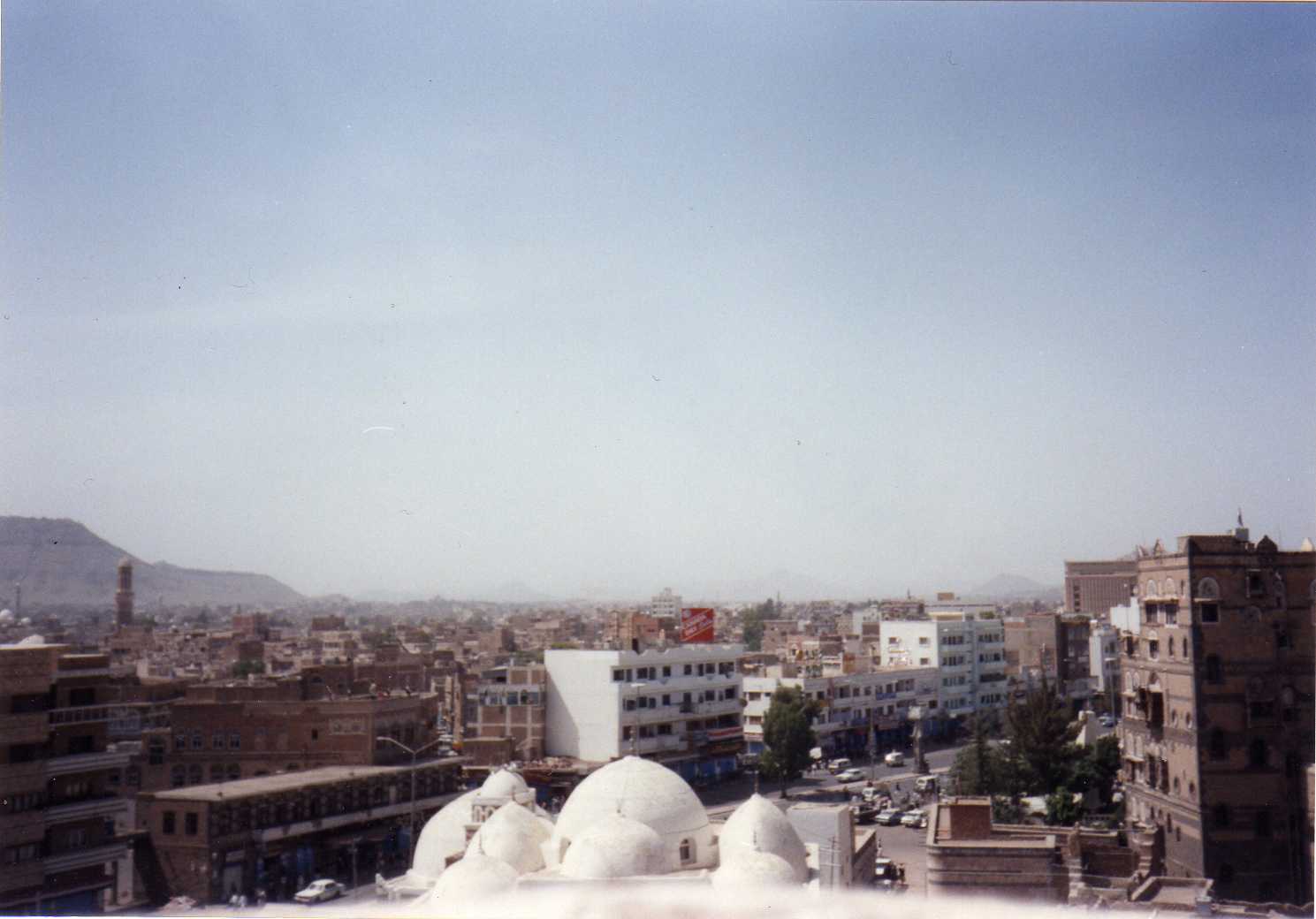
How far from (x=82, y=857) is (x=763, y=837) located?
294 inches

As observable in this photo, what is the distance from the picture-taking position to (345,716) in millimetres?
18969

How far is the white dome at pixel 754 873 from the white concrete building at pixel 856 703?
13.6 m

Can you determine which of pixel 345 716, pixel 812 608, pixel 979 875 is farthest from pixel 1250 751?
pixel 812 608

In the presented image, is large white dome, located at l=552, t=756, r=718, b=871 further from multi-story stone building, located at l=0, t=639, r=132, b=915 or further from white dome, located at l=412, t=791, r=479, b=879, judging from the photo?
multi-story stone building, located at l=0, t=639, r=132, b=915

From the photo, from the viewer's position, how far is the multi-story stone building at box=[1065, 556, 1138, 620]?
4325 centimetres

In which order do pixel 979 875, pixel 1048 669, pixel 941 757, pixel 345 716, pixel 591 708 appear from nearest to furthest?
pixel 979 875 → pixel 345 716 → pixel 591 708 → pixel 941 757 → pixel 1048 669

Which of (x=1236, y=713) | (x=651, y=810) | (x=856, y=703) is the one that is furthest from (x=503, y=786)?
(x=856, y=703)

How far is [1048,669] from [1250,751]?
17.8 meters

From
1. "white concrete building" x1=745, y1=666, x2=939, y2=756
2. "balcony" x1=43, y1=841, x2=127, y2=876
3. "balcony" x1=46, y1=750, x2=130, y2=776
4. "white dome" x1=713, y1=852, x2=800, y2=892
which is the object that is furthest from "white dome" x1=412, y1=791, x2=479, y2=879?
"white concrete building" x1=745, y1=666, x2=939, y2=756

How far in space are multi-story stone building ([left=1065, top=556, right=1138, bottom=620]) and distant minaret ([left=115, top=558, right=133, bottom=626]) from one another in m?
32.7

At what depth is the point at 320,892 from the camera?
14.7 meters

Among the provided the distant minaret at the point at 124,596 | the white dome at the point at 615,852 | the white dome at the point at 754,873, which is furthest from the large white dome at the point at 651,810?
the distant minaret at the point at 124,596

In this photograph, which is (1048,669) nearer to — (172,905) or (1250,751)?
(1250,751)

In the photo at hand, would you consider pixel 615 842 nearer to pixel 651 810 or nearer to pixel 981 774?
pixel 651 810
